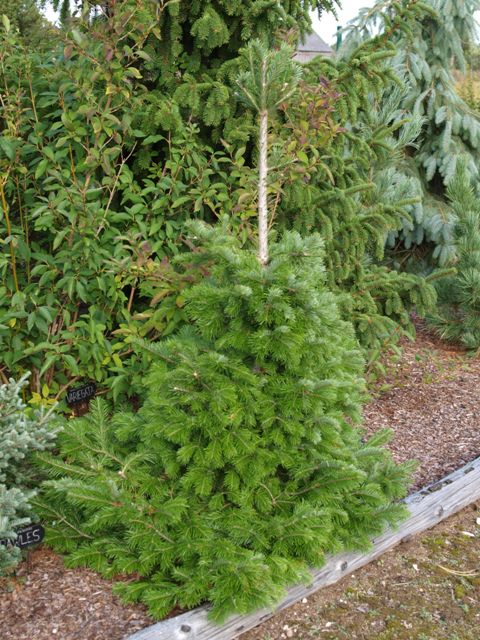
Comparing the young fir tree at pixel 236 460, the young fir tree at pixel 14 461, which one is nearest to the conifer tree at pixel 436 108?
the young fir tree at pixel 236 460

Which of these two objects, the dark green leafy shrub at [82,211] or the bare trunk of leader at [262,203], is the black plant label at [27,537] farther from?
the bare trunk of leader at [262,203]

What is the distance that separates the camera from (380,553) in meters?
3.08

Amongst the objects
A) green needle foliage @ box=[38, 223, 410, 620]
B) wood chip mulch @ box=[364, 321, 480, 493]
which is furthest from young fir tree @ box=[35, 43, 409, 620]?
wood chip mulch @ box=[364, 321, 480, 493]

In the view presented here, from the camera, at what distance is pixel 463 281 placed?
5.87 meters

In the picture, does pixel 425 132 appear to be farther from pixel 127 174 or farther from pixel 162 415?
pixel 162 415

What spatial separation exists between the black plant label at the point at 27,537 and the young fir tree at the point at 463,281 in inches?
170

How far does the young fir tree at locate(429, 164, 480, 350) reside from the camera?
19.0 ft

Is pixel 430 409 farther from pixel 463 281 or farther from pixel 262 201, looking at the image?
pixel 262 201

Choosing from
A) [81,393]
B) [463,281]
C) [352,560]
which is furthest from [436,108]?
[352,560]

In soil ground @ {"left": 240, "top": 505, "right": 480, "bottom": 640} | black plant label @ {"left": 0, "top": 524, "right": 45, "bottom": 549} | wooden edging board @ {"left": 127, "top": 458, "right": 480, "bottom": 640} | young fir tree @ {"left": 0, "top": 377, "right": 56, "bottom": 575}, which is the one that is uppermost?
young fir tree @ {"left": 0, "top": 377, "right": 56, "bottom": 575}

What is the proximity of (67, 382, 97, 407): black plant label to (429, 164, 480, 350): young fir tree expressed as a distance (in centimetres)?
355

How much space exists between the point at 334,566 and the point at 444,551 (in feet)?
2.24

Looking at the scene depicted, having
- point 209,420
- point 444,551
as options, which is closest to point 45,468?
point 209,420

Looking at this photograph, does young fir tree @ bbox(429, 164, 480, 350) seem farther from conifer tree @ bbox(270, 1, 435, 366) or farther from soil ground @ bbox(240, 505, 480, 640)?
soil ground @ bbox(240, 505, 480, 640)
